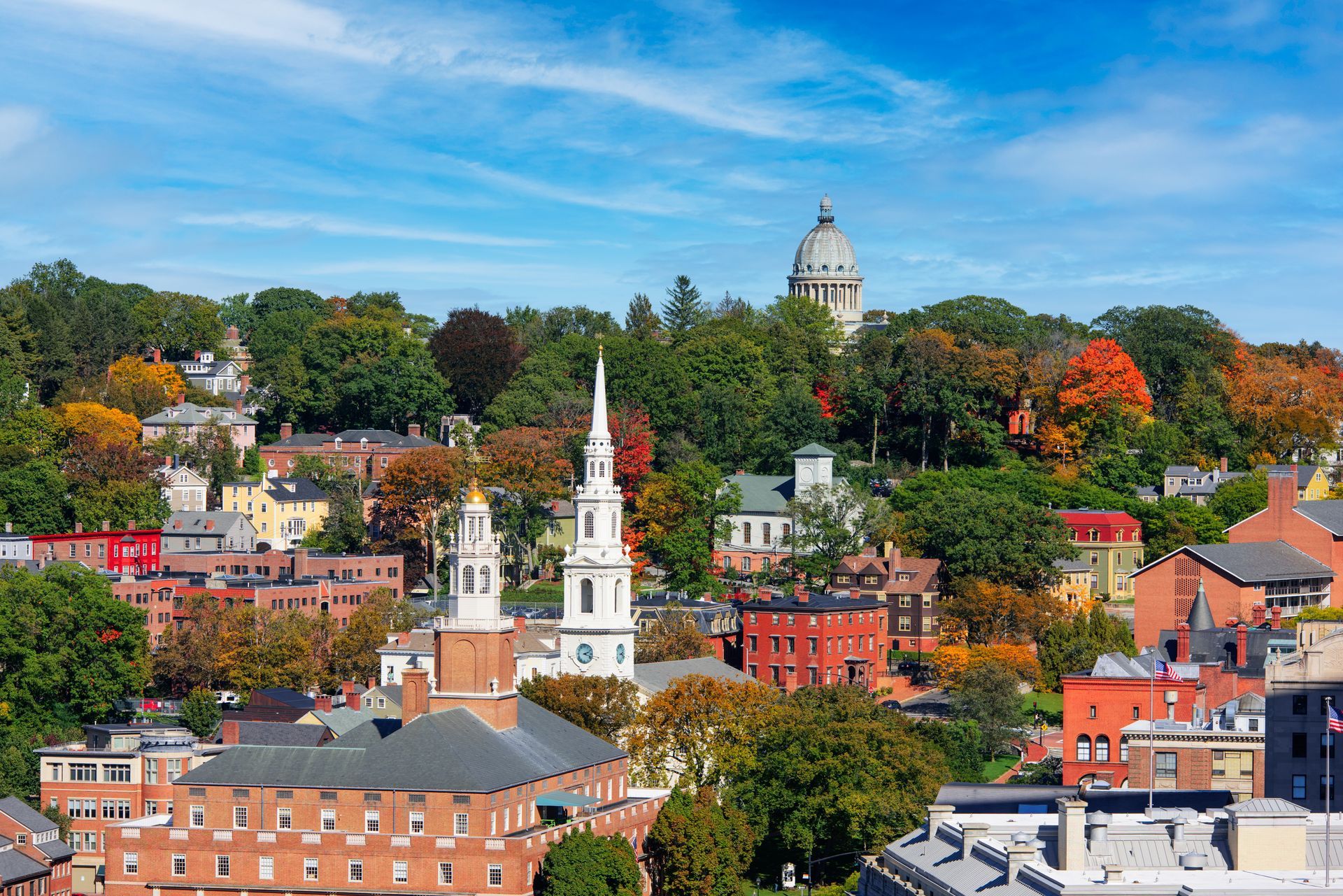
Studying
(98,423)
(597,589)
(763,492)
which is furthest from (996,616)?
(98,423)

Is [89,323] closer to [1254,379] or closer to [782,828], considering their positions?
[1254,379]

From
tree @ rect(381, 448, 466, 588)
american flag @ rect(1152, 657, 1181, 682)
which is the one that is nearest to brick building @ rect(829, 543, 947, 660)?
tree @ rect(381, 448, 466, 588)

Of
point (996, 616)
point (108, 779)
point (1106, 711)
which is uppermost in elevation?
point (996, 616)

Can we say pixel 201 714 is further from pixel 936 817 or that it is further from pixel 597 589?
pixel 936 817

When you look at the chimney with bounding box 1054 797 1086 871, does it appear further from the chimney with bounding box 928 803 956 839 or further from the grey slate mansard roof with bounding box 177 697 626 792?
the grey slate mansard roof with bounding box 177 697 626 792

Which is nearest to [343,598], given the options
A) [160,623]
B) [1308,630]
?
[160,623]
